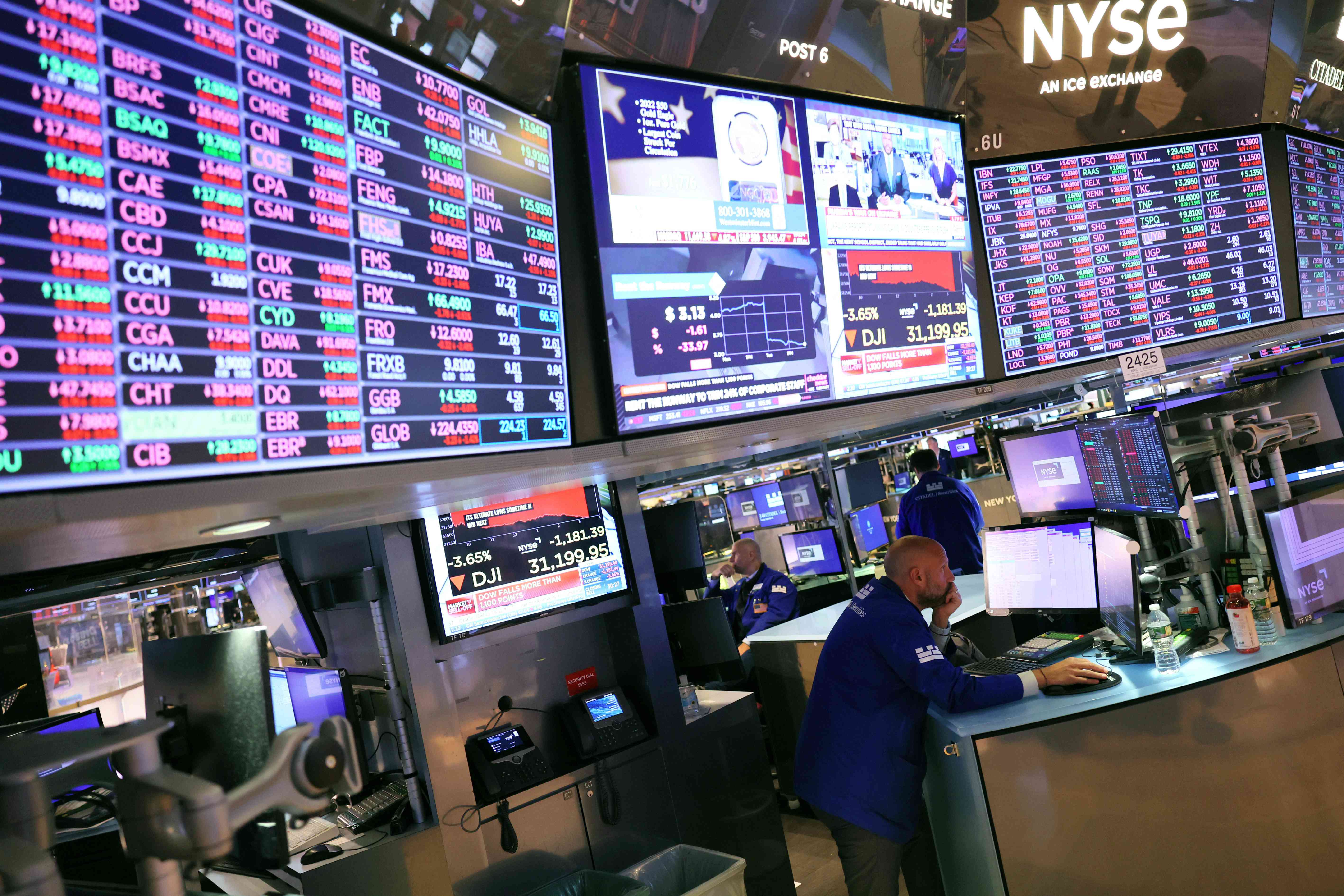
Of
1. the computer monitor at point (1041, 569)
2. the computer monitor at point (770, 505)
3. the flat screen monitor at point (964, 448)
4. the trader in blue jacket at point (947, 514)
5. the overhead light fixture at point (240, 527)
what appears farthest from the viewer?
the flat screen monitor at point (964, 448)

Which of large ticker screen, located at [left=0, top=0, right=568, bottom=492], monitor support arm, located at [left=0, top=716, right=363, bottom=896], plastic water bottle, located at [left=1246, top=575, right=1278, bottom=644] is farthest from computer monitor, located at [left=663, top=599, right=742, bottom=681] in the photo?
monitor support arm, located at [left=0, top=716, right=363, bottom=896]

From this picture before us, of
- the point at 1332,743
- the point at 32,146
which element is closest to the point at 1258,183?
the point at 1332,743

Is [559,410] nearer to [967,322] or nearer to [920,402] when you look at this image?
[920,402]

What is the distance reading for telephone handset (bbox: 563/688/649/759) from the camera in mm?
3143

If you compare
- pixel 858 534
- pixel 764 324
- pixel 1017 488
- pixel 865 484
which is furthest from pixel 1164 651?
pixel 858 534

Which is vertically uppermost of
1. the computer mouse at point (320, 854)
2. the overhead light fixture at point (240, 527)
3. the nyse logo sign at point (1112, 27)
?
the nyse logo sign at point (1112, 27)

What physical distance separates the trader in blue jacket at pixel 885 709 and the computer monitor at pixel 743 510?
6.37 meters

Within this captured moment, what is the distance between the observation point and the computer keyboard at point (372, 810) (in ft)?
9.16

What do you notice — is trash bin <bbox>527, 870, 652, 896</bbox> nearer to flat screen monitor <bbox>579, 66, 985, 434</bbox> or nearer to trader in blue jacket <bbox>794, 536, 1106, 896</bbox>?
trader in blue jacket <bbox>794, 536, 1106, 896</bbox>

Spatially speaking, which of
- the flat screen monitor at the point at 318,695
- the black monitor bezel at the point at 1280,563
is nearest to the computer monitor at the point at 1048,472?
the black monitor bezel at the point at 1280,563

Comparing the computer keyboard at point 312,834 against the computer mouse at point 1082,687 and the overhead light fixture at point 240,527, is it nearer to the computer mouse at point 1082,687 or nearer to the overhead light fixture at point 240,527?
the overhead light fixture at point 240,527

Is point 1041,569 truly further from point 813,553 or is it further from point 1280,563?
point 813,553

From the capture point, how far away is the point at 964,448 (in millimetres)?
10648

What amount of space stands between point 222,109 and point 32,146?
0.30m
